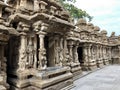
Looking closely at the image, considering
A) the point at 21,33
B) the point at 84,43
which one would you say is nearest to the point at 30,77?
the point at 21,33

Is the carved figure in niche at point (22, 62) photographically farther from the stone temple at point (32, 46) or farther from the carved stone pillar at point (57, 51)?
the carved stone pillar at point (57, 51)

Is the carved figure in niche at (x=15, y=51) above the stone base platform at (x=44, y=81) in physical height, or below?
above

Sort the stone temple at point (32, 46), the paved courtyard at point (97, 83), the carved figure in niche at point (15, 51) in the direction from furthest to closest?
the paved courtyard at point (97, 83), the carved figure in niche at point (15, 51), the stone temple at point (32, 46)

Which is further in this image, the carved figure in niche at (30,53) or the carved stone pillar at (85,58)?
the carved stone pillar at (85,58)

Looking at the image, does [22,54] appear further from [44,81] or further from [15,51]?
[44,81]

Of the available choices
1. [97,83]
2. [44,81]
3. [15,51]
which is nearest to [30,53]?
[15,51]

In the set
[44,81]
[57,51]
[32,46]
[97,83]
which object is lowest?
[97,83]

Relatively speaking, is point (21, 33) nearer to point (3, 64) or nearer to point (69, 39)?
point (3, 64)

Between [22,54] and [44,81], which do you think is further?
[22,54]

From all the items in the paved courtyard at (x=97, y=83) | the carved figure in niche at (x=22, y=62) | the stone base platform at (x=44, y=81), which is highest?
the carved figure in niche at (x=22, y=62)

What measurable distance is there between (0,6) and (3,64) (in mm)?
2344

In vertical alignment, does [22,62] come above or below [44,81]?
above

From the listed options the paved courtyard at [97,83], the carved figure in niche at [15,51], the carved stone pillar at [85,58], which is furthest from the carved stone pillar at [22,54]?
the carved stone pillar at [85,58]

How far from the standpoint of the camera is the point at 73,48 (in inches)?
467
